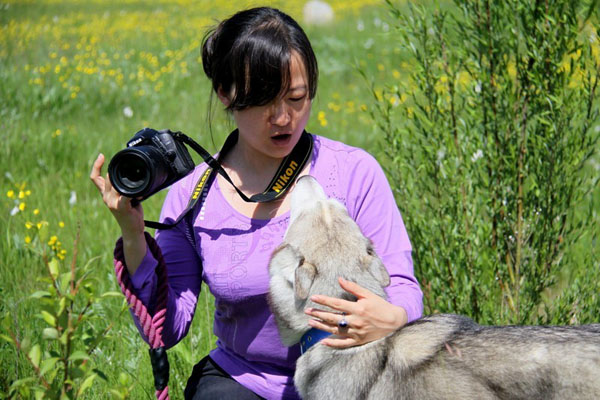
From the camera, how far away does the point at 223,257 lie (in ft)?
10.5

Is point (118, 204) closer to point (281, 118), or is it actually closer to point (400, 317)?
point (281, 118)

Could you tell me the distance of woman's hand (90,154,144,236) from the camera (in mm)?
2746

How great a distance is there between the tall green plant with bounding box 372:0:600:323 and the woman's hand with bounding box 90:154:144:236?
179cm

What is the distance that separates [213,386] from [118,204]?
103 centimetres

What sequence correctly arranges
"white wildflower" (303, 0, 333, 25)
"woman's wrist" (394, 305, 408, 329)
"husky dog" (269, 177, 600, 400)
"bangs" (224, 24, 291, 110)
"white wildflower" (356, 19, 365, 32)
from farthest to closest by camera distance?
1. "white wildflower" (303, 0, 333, 25)
2. "white wildflower" (356, 19, 365, 32)
3. "bangs" (224, 24, 291, 110)
4. "woman's wrist" (394, 305, 408, 329)
5. "husky dog" (269, 177, 600, 400)

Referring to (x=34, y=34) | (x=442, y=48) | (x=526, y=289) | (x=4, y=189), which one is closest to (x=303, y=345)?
(x=526, y=289)

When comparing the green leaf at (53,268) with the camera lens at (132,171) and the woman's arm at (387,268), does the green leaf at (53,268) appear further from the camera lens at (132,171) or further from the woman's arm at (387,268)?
the woman's arm at (387,268)

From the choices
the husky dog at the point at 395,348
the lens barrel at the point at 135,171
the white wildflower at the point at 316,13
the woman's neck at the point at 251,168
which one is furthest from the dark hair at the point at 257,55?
the white wildflower at the point at 316,13

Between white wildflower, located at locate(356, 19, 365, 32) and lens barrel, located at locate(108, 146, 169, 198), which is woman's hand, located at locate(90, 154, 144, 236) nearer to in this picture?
lens barrel, located at locate(108, 146, 169, 198)

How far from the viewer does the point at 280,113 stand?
3.10 meters

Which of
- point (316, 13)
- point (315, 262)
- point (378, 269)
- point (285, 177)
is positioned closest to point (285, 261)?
point (315, 262)

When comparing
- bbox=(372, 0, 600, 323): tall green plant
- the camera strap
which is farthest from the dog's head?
bbox=(372, 0, 600, 323): tall green plant

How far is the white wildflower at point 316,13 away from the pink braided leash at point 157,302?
13.1m

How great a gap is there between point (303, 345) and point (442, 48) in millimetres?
2015
